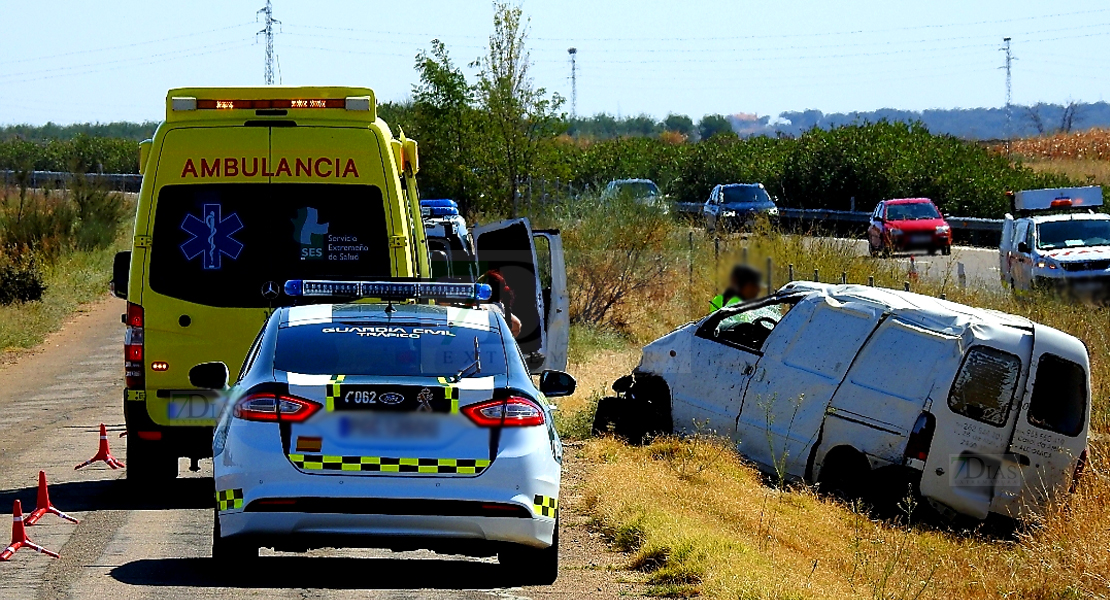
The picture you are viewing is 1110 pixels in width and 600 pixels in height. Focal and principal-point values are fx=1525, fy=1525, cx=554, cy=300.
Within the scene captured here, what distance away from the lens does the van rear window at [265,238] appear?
10227mm

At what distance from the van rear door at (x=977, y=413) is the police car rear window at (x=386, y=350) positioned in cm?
481

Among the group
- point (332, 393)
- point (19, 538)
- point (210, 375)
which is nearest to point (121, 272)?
point (210, 375)

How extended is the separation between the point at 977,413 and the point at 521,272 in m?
5.30

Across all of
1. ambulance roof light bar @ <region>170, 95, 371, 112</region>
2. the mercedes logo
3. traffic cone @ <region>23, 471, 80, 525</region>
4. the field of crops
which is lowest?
traffic cone @ <region>23, 471, 80, 525</region>

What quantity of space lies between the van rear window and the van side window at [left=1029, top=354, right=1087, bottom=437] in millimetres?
5082

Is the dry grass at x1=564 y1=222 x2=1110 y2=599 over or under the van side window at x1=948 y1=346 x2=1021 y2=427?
under

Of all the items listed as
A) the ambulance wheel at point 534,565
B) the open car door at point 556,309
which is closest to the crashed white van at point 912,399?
the open car door at point 556,309

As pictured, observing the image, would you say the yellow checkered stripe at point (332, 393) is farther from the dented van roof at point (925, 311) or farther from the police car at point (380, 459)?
the dented van roof at point (925, 311)

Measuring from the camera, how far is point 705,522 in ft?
32.9

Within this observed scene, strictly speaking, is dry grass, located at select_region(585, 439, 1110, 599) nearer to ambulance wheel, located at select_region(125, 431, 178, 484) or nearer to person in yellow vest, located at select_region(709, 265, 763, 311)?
person in yellow vest, located at select_region(709, 265, 763, 311)

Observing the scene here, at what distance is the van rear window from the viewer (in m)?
10.2

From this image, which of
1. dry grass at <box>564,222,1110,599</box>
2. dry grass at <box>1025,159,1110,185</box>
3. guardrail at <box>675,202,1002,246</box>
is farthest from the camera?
dry grass at <box>1025,159,1110,185</box>

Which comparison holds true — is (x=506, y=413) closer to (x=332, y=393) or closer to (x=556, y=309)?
(x=332, y=393)

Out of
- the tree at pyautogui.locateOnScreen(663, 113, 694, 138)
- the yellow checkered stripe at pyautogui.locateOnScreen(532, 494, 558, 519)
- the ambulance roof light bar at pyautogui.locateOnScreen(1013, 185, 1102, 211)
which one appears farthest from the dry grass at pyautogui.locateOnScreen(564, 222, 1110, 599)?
the tree at pyautogui.locateOnScreen(663, 113, 694, 138)
